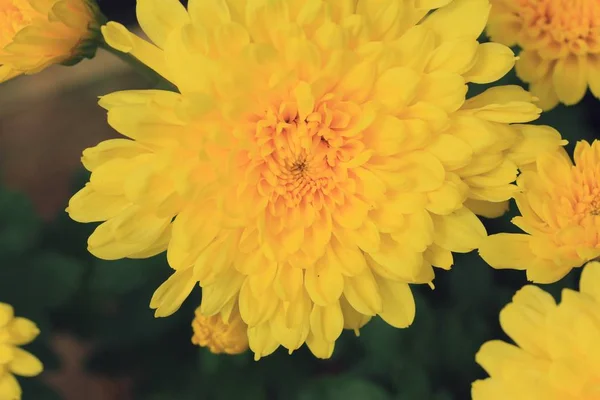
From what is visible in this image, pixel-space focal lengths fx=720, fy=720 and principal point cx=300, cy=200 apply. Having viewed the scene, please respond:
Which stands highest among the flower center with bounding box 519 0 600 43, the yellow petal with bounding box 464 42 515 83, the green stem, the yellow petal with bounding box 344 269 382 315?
the green stem

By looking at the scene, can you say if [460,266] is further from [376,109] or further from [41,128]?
[41,128]

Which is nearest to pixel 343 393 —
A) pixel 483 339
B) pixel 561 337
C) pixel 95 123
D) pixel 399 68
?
pixel 483 339

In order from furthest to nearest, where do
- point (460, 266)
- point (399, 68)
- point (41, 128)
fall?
point (41, 128), point (460, 266), point (399, 68)

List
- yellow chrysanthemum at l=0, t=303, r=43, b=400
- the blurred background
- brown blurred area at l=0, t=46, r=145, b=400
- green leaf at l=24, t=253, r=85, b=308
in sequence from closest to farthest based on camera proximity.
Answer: yellow chrysanthemum at l=0, t=303, r=43, b=400 < the blurred background < green leaf at l=24, t=253, r=85, b=308 < brown blurred area at l=0, t=46, r=145, b=400

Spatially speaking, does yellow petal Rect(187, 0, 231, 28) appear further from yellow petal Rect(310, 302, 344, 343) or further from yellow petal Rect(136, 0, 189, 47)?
yellow petal Rect(310, 302, 344, 343)

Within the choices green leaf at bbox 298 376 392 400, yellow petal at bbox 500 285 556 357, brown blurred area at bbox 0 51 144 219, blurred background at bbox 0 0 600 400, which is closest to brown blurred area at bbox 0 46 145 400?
brown blurred area at bbox 0 51 144 219

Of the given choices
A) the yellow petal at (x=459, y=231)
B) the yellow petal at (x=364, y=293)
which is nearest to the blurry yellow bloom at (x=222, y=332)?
the yellow petal at (x=364, y=293)
